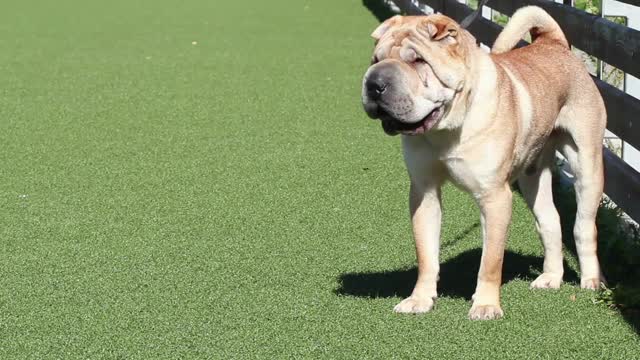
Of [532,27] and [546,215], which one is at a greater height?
[532,27]

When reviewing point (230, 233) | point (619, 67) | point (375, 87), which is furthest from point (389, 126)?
point (230, 233)

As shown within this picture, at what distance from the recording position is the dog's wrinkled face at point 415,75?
4816 millimetres

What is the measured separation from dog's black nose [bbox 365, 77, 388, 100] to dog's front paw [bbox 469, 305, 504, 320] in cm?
111

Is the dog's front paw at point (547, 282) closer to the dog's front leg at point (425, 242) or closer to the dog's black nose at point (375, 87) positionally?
the dog's front leg at point (425, 242)

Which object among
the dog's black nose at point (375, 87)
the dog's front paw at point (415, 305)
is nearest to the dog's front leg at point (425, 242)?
the dog's front paw at point (415, 305)

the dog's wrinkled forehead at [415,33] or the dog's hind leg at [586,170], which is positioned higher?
the dog's wrinkled forehead at [415,33]

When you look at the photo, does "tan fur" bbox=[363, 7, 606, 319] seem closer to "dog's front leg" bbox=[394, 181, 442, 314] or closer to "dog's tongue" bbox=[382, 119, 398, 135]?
"dog's front leg" bbox=[394, 181, 442, 314]

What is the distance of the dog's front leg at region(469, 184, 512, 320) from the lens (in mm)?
5297

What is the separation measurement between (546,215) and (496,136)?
3.16 feet

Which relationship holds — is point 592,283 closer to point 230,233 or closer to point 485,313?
point 485,313

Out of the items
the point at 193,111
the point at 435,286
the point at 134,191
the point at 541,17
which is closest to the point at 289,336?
the point at 435,286

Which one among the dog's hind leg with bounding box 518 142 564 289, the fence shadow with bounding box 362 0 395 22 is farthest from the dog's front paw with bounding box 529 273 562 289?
the fence shadow with bounding box 362 0 395 22

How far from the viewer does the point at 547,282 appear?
5.91 metres

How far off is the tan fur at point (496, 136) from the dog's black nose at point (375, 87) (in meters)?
0.05
